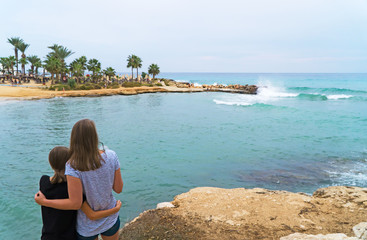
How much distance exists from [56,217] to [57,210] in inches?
3.1

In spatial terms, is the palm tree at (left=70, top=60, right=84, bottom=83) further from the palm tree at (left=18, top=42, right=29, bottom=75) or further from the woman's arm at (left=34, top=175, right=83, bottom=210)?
the woman's arm at (left=34, top=175, right=83, bottom=210)

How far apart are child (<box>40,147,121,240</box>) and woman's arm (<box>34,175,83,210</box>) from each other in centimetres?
6

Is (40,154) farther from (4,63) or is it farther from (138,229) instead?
(4,63)

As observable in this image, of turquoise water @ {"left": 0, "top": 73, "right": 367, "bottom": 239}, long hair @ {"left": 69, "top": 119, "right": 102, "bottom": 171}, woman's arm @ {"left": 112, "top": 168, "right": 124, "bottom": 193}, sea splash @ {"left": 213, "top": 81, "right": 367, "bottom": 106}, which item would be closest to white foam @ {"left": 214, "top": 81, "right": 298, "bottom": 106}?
sea splash @ {"left": 213, "top": 81, "right": 367, "bottom": 106}

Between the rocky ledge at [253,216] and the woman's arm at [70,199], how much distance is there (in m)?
2.74

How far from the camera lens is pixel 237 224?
507 cm

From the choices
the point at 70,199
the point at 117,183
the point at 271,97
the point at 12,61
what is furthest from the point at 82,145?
the point at 12,61

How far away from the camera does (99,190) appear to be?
246cm

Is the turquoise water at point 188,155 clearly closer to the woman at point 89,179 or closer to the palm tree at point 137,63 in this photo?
the woman at point 89,179

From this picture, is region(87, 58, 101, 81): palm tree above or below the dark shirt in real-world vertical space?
above

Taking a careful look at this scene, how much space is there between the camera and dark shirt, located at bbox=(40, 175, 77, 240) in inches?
94.2

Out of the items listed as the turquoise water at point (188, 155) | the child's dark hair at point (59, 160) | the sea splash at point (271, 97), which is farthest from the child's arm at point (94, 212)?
the sea splash at point (271, 97)

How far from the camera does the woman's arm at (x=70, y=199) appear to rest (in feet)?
7.38

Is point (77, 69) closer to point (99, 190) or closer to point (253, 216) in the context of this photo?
point (253, 216)
